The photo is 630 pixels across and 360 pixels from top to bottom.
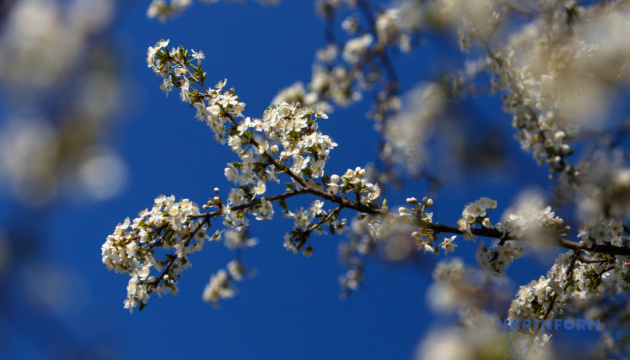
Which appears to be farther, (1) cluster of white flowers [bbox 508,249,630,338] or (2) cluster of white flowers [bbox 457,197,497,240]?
(1) cluster of white flowers [bbox 508,249,630,338]

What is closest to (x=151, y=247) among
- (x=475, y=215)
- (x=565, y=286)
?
(x=475, y=215)

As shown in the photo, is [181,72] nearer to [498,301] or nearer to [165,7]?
[498,301]

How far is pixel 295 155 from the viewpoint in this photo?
265 cm

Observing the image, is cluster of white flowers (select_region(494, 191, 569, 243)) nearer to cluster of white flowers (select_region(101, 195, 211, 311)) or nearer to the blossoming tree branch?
the blossoming tree branch

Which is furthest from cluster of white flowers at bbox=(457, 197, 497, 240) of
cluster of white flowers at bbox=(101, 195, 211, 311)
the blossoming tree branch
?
cluster of white flowers at bbox=(101, 195, 211, 311)

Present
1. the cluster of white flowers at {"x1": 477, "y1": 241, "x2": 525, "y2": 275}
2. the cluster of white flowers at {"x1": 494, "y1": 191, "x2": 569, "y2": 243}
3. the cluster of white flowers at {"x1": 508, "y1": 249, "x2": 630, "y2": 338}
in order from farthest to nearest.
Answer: the cluster of white flowers at {"x1": 508, "y1": 249, "x2": 630, "y2": 338}, the cluster of white flowers at {"x1": 477, "y1": 241, "x2": 525, "y2": 275}, the cluster of white flowers at {"x1": 494, "y1": 191, "x2": 569, "y2": 243}

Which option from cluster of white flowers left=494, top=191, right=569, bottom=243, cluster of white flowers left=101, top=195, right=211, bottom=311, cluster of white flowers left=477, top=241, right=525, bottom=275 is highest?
cluster of white flowers left=494, top=191, right=569, bottom=243

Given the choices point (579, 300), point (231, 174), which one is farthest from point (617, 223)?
point (231, 174)

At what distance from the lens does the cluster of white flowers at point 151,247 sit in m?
2.53

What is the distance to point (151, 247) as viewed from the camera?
8.52ft

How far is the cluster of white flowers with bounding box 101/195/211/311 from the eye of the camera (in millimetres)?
2533

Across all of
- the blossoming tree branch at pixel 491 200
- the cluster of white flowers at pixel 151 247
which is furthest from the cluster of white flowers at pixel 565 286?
the cluster of white flowers at pixel 151 247

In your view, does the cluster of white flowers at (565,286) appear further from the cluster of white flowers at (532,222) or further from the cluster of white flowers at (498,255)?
the cluster of white flowers at (498,255)

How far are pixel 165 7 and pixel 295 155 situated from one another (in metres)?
4.65
